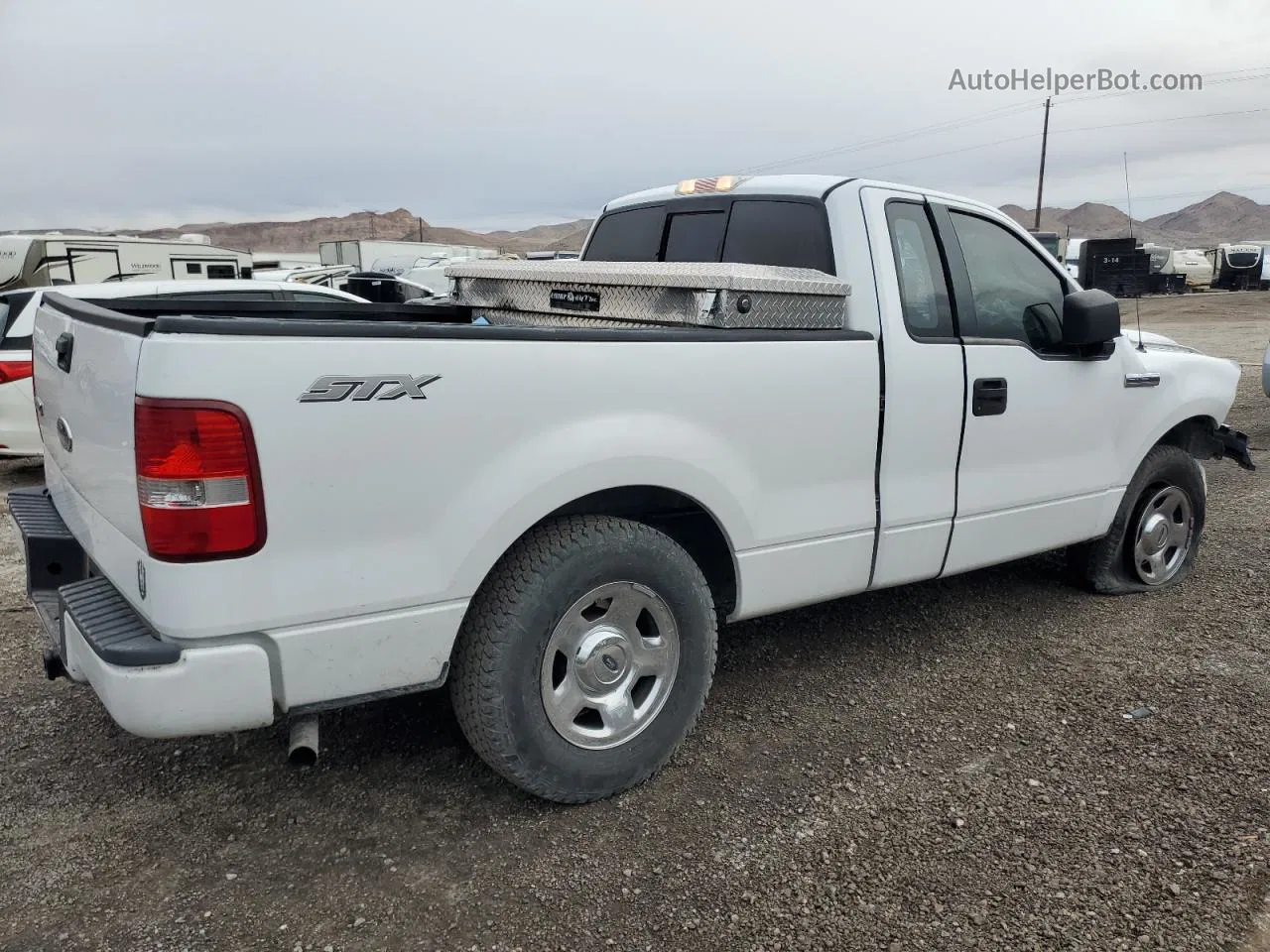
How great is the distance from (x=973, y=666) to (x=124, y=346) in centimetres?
337

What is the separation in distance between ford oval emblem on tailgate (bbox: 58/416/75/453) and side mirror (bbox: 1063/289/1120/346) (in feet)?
12.0

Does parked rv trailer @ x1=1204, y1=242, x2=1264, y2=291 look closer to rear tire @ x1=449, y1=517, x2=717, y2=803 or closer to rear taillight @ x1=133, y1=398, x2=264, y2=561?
rear tire @ x1=449, y1=517, x2=717, y2=803

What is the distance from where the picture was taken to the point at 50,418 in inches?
125

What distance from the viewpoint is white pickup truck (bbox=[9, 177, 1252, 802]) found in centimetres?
234

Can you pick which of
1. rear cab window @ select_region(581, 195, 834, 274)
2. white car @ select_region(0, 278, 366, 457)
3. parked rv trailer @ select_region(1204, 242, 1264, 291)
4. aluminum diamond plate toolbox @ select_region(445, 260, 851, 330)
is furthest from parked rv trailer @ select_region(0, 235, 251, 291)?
parked rv trailer @ select_region(1204, 242, 1264, 291)

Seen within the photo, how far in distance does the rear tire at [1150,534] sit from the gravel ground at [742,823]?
25.6 inches

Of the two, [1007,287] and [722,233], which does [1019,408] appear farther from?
[722,233]

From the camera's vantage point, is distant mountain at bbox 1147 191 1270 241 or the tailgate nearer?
the tailgate

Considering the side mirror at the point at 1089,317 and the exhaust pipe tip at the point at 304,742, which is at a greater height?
the side mirror at the point at 1089,317

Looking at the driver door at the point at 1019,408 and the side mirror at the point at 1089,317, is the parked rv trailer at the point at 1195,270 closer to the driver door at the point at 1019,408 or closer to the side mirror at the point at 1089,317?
the driver door at the point at 1019,408

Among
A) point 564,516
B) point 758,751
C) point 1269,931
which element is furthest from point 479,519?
point 1269,931

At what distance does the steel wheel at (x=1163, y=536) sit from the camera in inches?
191

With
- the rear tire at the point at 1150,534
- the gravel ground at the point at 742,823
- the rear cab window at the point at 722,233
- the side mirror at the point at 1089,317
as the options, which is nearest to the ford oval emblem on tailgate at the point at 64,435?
the gravel ground at the point at 742,823

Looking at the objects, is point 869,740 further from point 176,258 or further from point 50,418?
point 176,258
